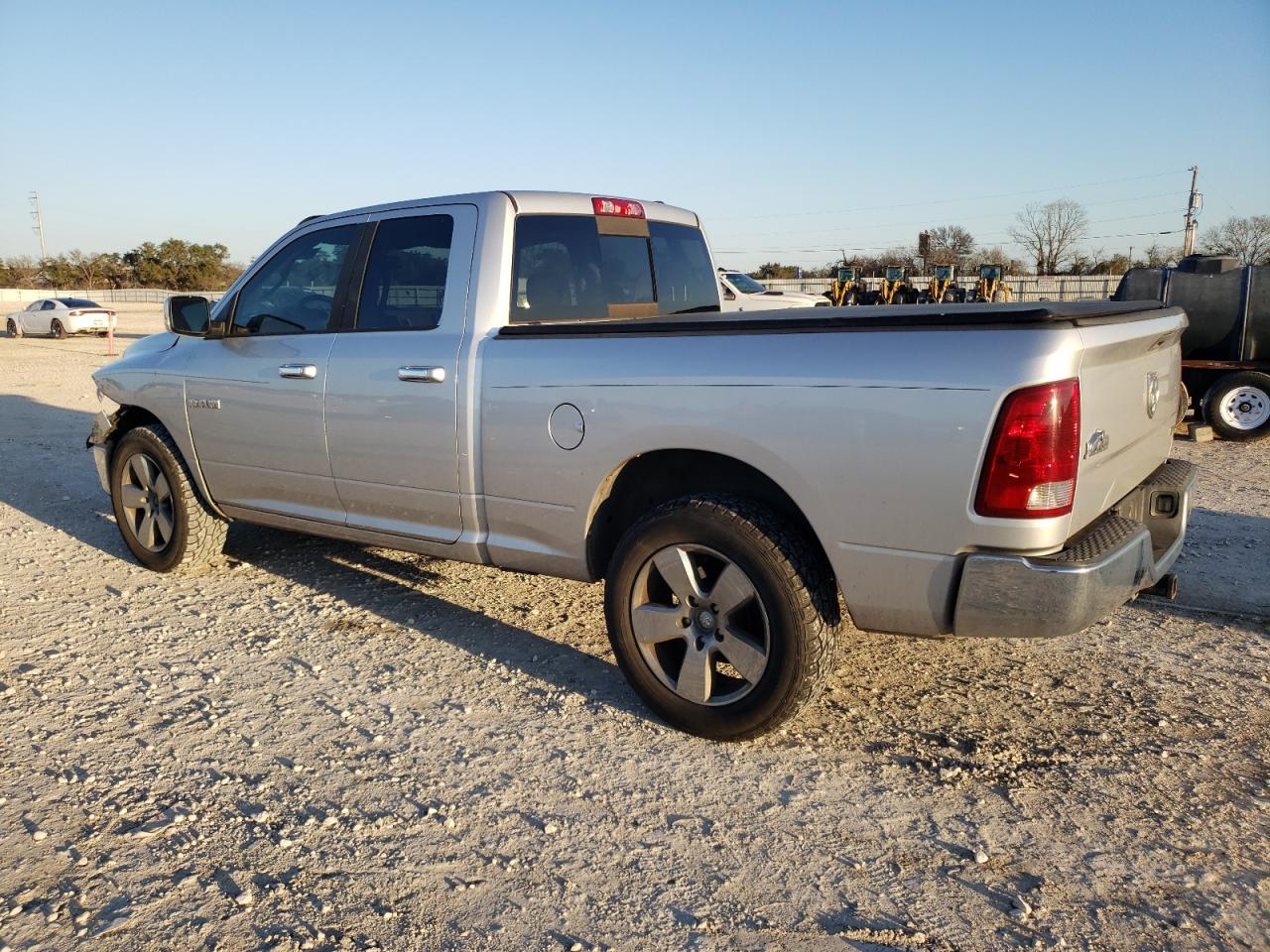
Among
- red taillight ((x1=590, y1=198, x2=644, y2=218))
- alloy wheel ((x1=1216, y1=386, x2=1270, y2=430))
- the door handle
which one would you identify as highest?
red taillight ((x1=590, y1=198, x2=644, y2=218))

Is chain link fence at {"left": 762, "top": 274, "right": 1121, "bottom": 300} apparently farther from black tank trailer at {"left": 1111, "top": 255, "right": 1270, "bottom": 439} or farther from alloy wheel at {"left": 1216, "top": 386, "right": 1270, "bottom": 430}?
alloy wheel at {"left": 1216, "top": 386, "right": 1270, "bottom": 430}

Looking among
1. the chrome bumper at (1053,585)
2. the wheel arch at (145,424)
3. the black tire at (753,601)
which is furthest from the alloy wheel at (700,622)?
the wheel arch at (145,424)

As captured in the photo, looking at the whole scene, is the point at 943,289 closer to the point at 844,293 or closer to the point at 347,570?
the point at 844,293

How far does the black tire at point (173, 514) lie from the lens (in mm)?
5457

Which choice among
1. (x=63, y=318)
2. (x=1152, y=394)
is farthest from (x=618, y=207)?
(x=63, y=318)

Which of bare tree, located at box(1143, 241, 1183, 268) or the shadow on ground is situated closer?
the shadow on ground

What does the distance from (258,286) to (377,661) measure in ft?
7.16

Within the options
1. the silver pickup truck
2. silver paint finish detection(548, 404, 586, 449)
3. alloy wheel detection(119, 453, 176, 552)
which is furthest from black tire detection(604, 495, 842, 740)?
alloy wheel detection(119, 453, 176, 552)

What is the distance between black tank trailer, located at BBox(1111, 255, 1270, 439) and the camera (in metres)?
10.6

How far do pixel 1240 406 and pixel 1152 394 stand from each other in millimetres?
8634

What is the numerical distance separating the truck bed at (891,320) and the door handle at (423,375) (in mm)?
329

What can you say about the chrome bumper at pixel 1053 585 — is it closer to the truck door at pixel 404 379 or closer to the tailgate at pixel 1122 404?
the tailgate at pixel 1122 404

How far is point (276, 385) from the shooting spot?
4.82 metres

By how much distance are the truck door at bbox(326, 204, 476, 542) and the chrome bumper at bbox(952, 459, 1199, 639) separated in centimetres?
218
